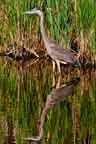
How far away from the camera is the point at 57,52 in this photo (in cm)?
1208

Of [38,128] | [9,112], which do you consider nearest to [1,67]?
[9,112]

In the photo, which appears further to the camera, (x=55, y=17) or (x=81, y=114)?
(x=55, y=17)

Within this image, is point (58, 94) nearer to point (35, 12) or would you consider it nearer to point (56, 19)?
point (56, 19)

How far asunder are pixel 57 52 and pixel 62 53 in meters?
0.10

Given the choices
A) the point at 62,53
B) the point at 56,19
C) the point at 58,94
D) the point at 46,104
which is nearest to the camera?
the point at 46,104

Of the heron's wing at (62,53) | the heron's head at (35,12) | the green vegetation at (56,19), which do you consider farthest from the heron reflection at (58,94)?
the heron's head at (35,12)

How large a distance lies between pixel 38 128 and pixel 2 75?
4.23m

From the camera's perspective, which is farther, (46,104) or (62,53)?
(62,53)

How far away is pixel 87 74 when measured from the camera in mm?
11883

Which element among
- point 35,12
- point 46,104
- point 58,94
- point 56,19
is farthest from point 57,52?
point 46,104

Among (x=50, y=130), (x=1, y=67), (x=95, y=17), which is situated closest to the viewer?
(x=50, y=130)

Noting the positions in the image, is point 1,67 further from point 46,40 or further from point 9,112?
Answer: point 9,112

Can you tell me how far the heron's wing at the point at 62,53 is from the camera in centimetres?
1198

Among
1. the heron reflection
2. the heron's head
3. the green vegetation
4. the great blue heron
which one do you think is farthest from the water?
the heron's head
